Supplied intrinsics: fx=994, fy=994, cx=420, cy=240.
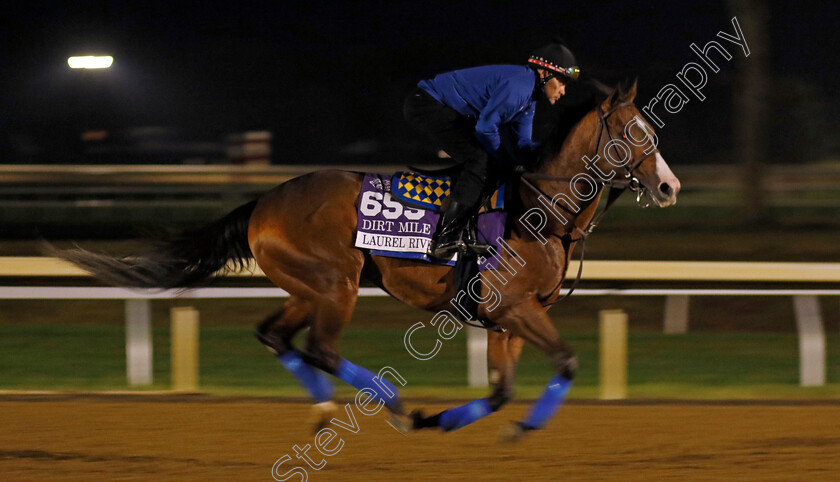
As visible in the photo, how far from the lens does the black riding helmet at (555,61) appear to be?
4.36m

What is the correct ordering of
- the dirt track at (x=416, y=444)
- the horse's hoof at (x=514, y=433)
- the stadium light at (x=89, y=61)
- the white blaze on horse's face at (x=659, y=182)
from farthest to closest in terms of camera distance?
the stadium light at (x=89, y=61) → the horse's hoof at (x=514, y=433) → the white blaze on horse's face at (x=659, y=182) → the dirt track at (x=416, y=444)

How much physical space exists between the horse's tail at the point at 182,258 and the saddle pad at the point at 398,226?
64 cm

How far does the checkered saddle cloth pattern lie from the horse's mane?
17.6 inches

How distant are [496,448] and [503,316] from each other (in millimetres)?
675

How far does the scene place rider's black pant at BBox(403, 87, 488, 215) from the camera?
14.3 feet

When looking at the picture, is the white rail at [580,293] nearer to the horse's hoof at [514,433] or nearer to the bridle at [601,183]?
the bridle at [601,183]

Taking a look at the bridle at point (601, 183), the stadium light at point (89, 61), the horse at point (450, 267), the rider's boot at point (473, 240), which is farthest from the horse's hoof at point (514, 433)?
the stadium light at point (89, 61)

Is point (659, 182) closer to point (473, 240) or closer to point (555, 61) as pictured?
point (555, 61)

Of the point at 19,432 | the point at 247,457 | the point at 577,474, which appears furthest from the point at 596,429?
the point at 19,432

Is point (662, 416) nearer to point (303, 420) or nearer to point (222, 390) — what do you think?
point (303, 420)

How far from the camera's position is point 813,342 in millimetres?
6199

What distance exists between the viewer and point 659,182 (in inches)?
167

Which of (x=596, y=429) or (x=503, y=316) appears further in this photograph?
(x=596, y=429)

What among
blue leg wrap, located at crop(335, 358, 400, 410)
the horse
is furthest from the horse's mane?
blue leg wrap, located at crop(335, 358, 400, 410)
